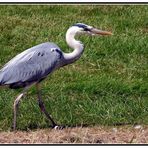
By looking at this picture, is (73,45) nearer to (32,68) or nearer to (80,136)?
(32,68)

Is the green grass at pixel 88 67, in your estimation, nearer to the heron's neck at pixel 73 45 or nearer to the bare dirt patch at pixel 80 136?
the bare dirt patch at pixel 80 136

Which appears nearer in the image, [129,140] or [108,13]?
[129,140]

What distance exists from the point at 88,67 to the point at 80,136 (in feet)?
10.2

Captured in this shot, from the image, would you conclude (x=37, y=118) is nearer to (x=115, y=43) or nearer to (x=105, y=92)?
A: (x=105, y=92)

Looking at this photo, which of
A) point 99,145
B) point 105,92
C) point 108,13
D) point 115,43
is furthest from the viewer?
point 108,13

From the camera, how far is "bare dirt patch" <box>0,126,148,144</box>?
6945 millimetres

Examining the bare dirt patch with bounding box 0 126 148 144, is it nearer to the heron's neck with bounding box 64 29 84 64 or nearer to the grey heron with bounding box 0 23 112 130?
the grey heron with bounding box 0 23 112 130

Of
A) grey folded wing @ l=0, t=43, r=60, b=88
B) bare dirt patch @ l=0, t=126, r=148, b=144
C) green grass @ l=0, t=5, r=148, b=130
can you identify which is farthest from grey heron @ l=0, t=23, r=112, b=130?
green grass @ l=0, t=5, r=148, b=130

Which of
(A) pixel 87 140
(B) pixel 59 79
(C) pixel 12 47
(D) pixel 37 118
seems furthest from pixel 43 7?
(A) pixel 87 140

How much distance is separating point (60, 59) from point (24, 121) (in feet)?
2.77

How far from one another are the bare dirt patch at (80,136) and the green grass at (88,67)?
0.33m

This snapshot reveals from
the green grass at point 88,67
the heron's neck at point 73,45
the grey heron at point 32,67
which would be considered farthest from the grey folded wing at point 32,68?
the green grass at point 88,67

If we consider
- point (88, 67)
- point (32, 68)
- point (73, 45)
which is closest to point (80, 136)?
point (32, 68)

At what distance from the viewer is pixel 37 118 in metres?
7.86
